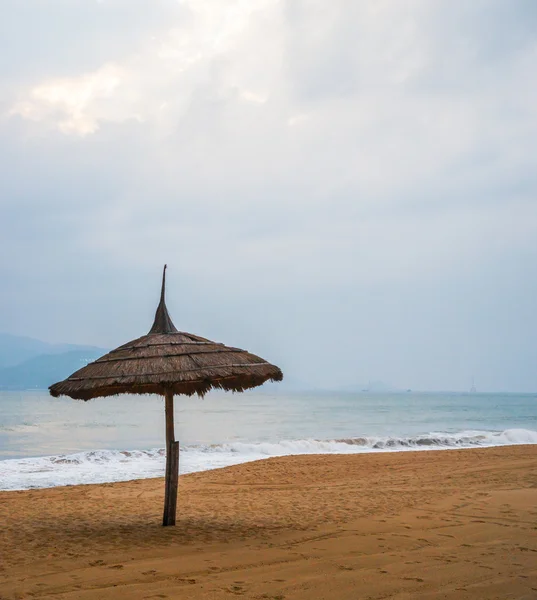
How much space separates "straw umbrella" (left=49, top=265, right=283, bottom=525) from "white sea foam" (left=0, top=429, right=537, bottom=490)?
709cm

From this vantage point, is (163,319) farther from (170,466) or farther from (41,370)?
(41,370)

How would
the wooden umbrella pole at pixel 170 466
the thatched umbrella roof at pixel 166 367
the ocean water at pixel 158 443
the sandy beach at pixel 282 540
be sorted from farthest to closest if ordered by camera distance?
the ocean water at pixel 158 443
the wooden umbrella pole at pixel 170 466
the thatched umbrella roof at pixel 166 367
the sandy beach at pixel 282 540

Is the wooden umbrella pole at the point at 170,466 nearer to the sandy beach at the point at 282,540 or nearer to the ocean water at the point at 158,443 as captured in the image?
the sandy beach at the point at 282,540

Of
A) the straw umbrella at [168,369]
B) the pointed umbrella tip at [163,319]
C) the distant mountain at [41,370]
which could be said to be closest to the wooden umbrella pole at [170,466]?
the straw umbrella at [168,369]

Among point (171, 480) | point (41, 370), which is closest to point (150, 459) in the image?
point (171, 480)

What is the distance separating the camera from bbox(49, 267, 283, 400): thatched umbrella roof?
6.25 metres

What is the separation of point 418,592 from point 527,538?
232cm

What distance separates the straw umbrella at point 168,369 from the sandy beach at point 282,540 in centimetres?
115

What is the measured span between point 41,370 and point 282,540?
508ft

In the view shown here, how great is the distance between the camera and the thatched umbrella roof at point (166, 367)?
246 inches

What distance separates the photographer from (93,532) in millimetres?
6902

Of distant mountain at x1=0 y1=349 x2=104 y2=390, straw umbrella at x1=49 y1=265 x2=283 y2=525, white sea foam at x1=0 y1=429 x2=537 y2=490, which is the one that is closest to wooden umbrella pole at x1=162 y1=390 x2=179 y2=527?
straw umbrella at x1=49 y1=265 x2=283 y2=525

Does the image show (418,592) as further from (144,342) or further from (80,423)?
(80,423)

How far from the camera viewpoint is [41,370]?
5906 inches
